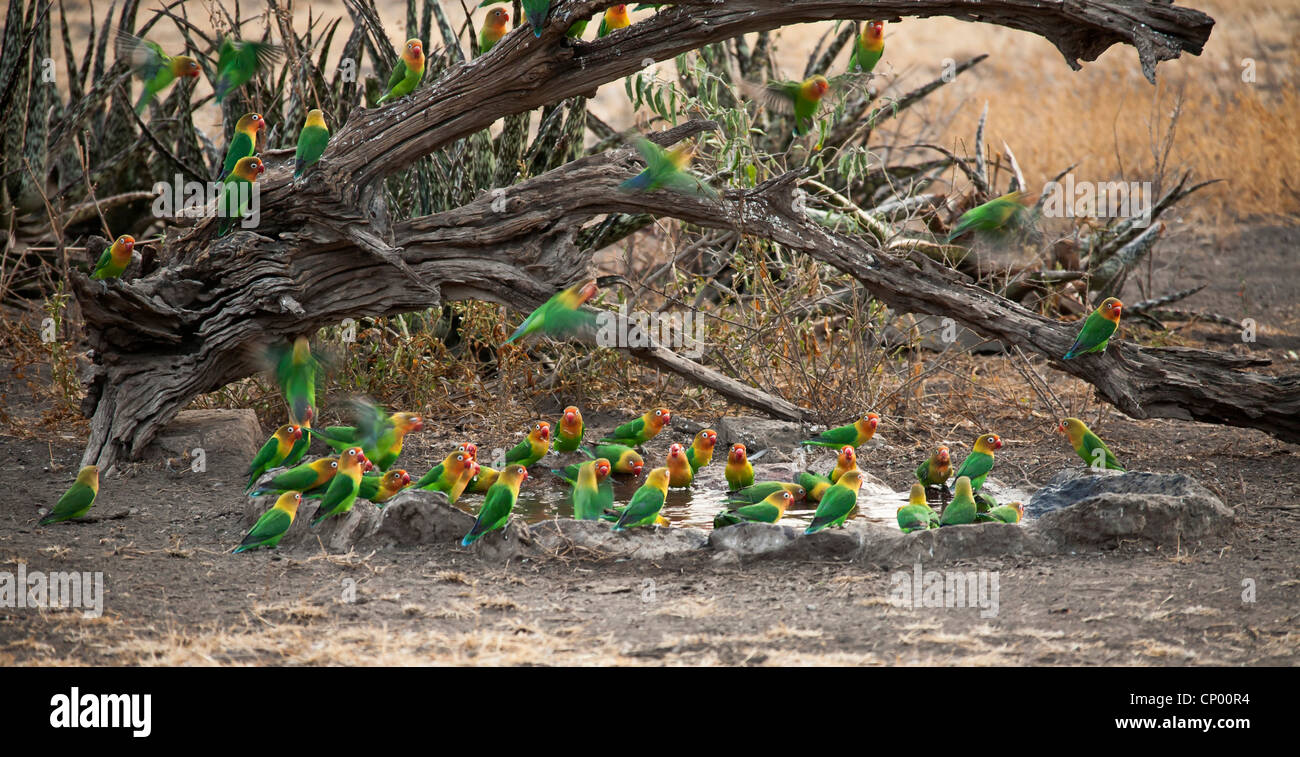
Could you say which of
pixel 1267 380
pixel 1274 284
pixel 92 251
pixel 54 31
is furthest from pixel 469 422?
pixel 54 31

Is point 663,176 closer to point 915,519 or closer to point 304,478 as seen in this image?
point 915,519

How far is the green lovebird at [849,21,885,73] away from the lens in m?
5.81

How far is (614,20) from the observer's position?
18.1 ft

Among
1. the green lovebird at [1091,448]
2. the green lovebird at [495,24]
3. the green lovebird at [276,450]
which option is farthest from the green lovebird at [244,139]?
the green lovebird at [1091,448]

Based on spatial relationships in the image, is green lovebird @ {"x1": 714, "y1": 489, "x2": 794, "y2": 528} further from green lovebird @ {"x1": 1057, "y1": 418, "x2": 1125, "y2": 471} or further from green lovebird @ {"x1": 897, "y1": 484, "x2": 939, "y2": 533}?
green lovebird @ {"x1": 1057, "y1": 418, "x2": 1125, "y2": 471}

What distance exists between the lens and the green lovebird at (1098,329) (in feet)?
16.9

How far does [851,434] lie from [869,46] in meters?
2.05

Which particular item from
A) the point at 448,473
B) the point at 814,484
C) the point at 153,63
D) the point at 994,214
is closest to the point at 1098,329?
the point at 994,214

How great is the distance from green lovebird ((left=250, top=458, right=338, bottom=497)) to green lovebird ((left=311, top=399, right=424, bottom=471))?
0.49 metres

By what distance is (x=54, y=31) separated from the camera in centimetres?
1662

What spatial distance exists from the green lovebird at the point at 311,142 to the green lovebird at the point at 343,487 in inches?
61.7

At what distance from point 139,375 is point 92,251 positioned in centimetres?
63

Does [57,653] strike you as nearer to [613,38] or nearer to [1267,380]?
[613,38]

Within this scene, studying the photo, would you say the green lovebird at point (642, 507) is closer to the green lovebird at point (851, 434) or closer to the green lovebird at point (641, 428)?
the green lovebird at point (641, 428)
